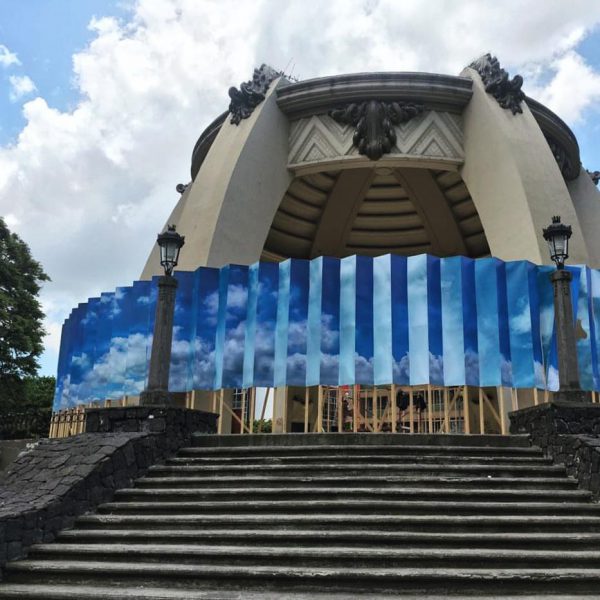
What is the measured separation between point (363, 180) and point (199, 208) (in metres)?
7.88

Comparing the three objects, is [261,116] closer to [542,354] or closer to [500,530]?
[542,354]

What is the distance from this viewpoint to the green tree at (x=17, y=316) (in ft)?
56.2

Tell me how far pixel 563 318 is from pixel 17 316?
13711 mm

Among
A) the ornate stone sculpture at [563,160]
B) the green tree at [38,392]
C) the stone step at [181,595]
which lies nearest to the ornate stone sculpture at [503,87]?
the ornate stone sculpture at [563,160]

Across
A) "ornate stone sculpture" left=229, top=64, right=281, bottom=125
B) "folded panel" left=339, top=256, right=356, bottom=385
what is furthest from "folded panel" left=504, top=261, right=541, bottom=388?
"ornate stone sculpture" left=229, top=64, right=281, bottom=125

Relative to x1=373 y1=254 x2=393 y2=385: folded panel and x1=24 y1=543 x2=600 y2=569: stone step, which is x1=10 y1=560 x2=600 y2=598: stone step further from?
x1=373 y1=254 x2=393 y2=385: folded panel

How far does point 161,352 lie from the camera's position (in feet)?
30.7

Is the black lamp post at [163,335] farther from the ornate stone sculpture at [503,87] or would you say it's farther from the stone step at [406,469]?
the ornate stone sculpture at [503,87]

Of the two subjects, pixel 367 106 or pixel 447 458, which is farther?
pixel 367 106

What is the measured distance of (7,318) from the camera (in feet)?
55.0

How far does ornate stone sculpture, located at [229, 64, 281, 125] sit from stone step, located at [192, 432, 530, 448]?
917cm

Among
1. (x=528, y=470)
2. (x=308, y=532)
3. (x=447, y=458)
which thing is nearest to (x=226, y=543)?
(x=308, y=532)

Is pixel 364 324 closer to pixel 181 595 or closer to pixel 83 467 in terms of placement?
pixel 83 467

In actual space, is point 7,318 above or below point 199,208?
below
